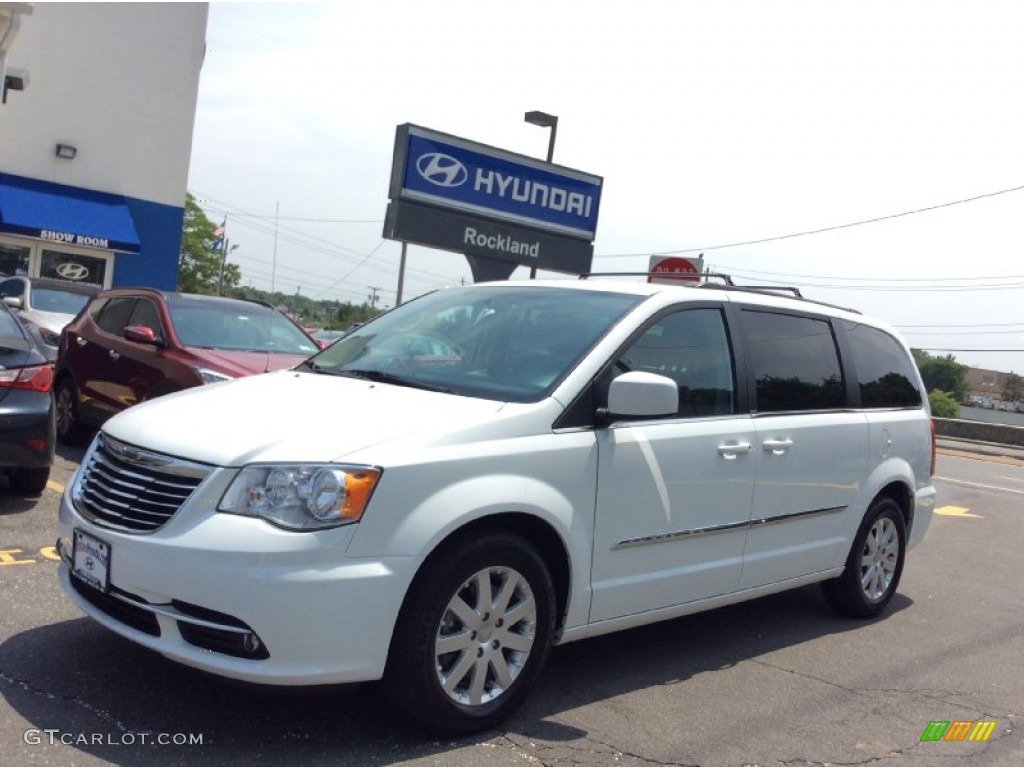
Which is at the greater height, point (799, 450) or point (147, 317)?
point (147, 317)

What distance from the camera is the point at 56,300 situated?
1365 cm

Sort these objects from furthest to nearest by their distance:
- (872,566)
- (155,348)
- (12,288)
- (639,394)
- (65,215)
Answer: (65,215) → (12,288) → (155,348) → (872,566) → (639,394)

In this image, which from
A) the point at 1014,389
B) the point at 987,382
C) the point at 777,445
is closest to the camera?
the point at 777,445

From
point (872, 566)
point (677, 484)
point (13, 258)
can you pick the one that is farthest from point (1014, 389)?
point (677, 484)

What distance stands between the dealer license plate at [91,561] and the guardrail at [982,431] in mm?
32814

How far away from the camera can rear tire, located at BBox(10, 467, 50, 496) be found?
6777 millimetres

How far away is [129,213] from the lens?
24.8 metres

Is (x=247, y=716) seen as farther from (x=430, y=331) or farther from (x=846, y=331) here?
(x=846, y=331)

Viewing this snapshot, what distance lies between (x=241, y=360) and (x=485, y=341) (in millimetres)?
4042

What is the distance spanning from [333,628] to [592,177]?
53.0 feet

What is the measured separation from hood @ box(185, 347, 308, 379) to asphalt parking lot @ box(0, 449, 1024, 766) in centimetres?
178

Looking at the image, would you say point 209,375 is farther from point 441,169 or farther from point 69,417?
point 441,169

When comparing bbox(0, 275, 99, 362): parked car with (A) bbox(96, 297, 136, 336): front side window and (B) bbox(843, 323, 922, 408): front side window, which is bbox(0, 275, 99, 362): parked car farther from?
(B) bbox(843, 323, 922, 408): front side window

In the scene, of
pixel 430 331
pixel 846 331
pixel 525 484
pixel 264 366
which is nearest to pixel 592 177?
pixel 264 366
